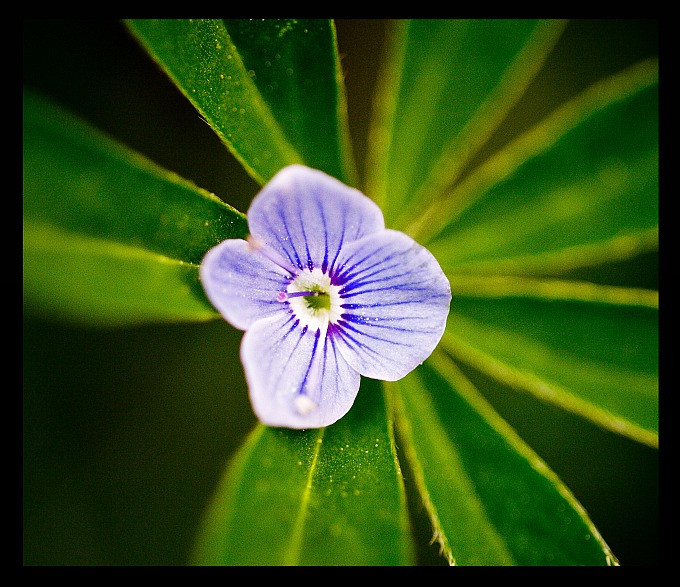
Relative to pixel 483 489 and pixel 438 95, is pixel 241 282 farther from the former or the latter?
pixel 438 95

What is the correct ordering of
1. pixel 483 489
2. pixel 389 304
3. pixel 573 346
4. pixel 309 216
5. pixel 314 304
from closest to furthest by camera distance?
pixel 309 216 < pixel 389 304 < pixel 314 304 < pixel 483 489 < pixel 573 346

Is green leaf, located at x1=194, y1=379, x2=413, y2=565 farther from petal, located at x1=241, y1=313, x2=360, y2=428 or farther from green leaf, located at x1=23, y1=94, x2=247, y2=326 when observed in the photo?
green leaf, located at x1=23, y1=94, x2=247, y2=326

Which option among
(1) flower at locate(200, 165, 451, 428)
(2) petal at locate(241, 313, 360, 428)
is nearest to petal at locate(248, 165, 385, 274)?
(1) flower at locate(200, 165, 451, 428)

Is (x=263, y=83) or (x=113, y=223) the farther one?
(x=263, y=83)

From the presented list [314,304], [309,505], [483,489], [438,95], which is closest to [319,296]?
[314,304]

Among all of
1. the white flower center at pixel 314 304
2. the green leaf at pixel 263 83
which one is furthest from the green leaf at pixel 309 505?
the green leaf at pixel 263 83

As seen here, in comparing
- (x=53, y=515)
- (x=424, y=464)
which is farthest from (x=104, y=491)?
(x=424, y=464)
